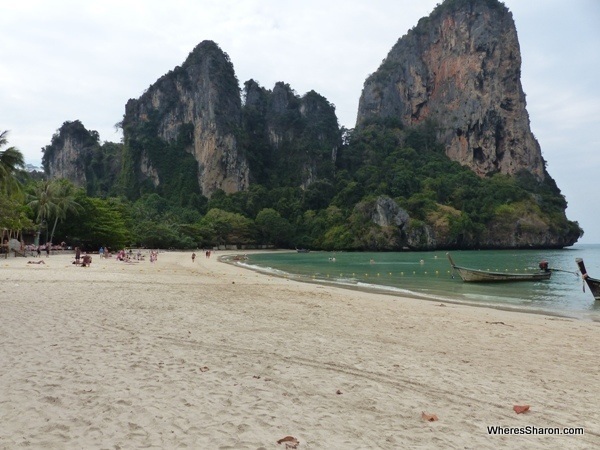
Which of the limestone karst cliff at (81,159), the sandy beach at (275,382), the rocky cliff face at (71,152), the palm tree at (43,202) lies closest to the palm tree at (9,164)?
the palm tree at (43,202)

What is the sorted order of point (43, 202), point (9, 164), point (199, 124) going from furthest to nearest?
point (199, 124) < point (43, 202) < point (9, 164)

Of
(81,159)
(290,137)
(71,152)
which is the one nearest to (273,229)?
(290,137)

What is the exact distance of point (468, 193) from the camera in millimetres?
106875

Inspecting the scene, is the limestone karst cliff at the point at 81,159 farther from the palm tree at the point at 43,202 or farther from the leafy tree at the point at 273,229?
the palm tree at the point at 43,202

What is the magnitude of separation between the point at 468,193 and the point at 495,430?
111359mm

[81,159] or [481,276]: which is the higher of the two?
[81,159]

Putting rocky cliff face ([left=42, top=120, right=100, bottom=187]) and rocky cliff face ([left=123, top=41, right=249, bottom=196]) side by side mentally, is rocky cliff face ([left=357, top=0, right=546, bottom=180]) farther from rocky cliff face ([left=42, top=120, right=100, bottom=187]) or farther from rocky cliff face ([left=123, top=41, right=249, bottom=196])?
rocky cliff face ([left=42, top=120, right=100, bottom=187])

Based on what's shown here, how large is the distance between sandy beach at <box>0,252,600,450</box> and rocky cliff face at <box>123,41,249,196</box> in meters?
113

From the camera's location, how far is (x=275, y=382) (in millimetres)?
4859

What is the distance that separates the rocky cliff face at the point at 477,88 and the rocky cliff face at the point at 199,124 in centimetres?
6541

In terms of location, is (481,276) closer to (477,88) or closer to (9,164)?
(9,164)

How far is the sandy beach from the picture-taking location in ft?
11.7

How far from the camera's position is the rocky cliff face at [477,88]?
12581 cm

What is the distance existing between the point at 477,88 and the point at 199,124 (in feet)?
276
